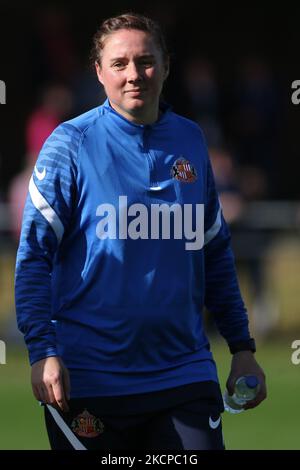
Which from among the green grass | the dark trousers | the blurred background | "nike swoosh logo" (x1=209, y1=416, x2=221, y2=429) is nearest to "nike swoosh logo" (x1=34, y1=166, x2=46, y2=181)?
the dark trousers

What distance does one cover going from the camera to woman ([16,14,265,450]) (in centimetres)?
508

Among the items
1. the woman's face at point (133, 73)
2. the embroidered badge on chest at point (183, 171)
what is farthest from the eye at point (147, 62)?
the embroidered badge on chest at point (183, 171)

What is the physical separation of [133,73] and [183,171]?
41 centimetres

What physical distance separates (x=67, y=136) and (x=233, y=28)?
14.0 m

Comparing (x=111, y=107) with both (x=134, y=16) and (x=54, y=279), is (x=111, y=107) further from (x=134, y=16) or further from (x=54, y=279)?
(x=54, y=279)

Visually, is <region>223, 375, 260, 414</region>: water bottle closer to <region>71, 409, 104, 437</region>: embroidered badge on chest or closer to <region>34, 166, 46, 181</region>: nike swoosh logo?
<region>71, 409, 104, 437</region>: embroidered badge on chest

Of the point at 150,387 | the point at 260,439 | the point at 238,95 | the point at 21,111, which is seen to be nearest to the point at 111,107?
the point at 150,387

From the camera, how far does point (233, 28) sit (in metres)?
18.8

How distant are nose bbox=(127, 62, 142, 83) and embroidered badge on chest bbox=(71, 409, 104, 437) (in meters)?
1.21

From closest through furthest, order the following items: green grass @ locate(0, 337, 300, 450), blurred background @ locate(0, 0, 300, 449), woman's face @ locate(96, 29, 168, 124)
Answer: woman's face @ locate(96, 29, 168, 124)
green grass @ locate(0, 337, 300, 450)
blurred background @ locate(0, 0, 300, 449)

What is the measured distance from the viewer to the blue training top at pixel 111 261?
16.7 ft

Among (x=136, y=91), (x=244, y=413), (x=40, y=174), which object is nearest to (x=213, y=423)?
(x=40, y=174)

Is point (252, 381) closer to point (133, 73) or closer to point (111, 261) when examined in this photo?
point (111, 261)
